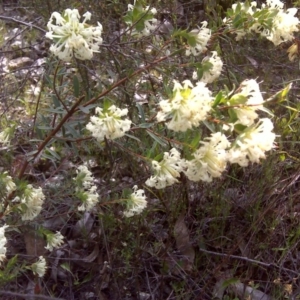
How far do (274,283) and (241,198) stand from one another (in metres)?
0.47

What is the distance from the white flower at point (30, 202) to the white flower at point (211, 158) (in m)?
0.73

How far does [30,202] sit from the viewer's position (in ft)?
6.08

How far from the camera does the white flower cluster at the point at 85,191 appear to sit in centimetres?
196

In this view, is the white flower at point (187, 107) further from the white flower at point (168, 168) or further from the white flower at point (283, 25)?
the white flower at point (283, 25)

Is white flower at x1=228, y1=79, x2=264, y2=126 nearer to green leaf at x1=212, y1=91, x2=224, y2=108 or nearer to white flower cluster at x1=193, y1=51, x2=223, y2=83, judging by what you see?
green leaf at x1=212, y1=91, x2=224, y2=108

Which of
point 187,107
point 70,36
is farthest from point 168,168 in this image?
point 70,36

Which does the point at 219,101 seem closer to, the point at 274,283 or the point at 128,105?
the point at 128,105

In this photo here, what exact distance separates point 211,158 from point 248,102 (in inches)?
7.1

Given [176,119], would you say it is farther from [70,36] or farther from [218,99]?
[70,36]

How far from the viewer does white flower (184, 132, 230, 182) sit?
1307mm

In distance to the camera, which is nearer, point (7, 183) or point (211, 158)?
point (211, 158)

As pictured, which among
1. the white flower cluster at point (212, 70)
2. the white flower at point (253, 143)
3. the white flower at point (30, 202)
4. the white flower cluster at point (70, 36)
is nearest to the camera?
the white flower at point (253, 143)

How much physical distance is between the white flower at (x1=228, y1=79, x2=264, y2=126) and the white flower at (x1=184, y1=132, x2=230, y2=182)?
0.25 ft

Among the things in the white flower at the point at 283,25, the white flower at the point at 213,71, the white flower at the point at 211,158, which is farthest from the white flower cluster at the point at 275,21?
the white flower at the point at 211,158
